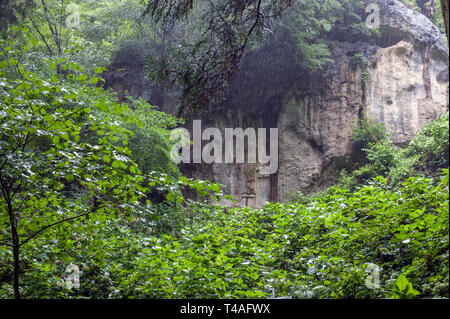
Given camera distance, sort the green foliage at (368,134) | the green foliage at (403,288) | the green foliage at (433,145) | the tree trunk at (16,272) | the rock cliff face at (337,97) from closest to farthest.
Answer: the green foliage at (403,288)
the tree trunk at (16,272)
the green foliage at (433,145)
the green foliage at (368,134)
the rock cliff face at (337,97)


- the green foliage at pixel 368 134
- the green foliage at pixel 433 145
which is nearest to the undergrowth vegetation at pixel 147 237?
the green foliage at pixel 433 145

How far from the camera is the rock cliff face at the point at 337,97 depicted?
51.9ft

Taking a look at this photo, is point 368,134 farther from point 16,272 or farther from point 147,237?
point 16,272

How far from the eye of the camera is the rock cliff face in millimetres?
15828

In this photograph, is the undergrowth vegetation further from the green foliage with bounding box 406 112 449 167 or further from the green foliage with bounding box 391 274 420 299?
the green foliage with bounding box 406 112 449 167

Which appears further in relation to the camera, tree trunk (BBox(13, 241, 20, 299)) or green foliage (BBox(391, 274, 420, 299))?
tree trunk (BBox(13, 241, 20, 299))

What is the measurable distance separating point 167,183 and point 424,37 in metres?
15.9

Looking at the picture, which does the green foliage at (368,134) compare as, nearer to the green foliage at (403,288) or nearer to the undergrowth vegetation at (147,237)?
the undergrowth vegetation at (147,237)

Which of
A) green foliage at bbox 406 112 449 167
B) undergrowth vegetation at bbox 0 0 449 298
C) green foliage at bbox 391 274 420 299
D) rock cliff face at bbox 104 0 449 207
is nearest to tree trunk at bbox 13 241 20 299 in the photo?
undergrowth vegetation at bbox 0 0 449 298

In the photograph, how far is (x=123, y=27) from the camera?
17312mm

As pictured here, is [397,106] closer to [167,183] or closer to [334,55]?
[334,55]

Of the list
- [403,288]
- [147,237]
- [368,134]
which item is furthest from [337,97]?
[403,288]

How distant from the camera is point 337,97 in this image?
52.7 ft

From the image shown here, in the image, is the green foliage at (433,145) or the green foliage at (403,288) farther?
the green foliage at (433,145)
